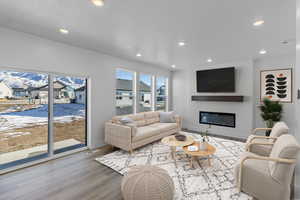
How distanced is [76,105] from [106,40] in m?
1.90

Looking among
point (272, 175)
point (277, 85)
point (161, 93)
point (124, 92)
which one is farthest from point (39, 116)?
point (277, 85)

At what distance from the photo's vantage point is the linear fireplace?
514cm

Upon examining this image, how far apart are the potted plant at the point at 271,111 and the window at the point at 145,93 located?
391cm

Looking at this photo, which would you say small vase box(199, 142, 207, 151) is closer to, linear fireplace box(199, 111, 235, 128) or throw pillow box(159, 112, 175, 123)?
throw pillow box(159, 112, 175, 123)

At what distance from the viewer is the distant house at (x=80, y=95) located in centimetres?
379

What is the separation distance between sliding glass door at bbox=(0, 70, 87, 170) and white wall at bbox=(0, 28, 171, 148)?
0.80 feet

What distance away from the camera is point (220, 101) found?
207 inches

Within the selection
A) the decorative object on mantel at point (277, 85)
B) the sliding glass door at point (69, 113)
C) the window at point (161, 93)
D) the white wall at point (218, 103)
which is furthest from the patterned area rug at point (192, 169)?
the window at point (161, 93)

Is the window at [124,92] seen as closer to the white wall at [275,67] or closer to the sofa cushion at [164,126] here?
the sofa cushion at [164,126]

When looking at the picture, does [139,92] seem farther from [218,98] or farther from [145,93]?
[218,98]

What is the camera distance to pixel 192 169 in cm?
281

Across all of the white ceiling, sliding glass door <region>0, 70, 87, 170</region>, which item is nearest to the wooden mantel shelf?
the white ceiling

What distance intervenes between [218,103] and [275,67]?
2002 mm

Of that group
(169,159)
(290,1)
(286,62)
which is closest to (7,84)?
(169,159)
